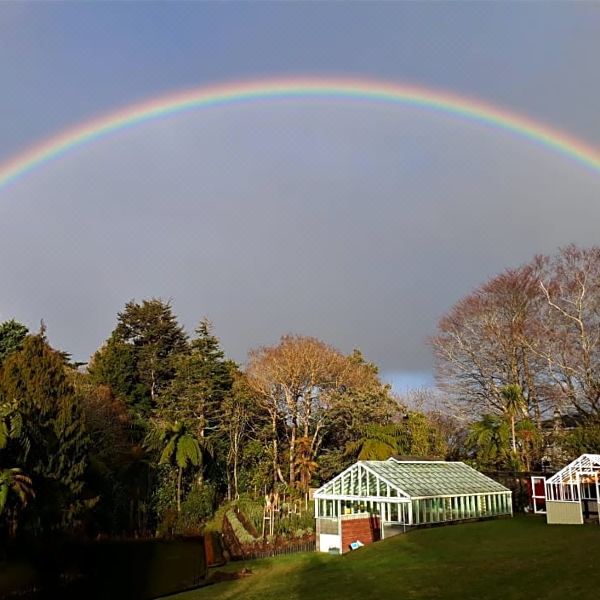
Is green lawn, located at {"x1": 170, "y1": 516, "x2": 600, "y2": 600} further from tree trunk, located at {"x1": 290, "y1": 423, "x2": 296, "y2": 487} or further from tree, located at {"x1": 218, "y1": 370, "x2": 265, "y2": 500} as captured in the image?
tree, located at {"x1": 218, "y1": 370, "x2": 265, "y2": 500}

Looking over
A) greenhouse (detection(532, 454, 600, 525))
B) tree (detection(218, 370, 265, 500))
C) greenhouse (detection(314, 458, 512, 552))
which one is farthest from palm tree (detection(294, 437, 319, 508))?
greenhouse (detection(532, 454, 600, 525))

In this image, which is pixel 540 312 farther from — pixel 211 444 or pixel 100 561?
pixel 100 561

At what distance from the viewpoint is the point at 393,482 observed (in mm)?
22719

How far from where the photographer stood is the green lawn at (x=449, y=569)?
12.7 m

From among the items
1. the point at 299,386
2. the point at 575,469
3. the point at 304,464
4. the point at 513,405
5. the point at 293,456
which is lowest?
the point at 575,469

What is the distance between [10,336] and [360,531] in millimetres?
22850

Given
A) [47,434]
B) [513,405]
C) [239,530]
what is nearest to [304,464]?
[239,530]

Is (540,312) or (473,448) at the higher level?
(540,312)

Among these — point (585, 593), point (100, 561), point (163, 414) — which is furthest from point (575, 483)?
point (163, 414)

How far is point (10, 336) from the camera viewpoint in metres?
34.8

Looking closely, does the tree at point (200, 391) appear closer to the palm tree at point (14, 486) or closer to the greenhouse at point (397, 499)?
the greenhouse at point (397, 499)

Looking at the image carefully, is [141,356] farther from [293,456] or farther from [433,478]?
[433,478]

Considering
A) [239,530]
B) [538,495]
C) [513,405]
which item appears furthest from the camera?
[513,405]

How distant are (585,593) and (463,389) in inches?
1048
